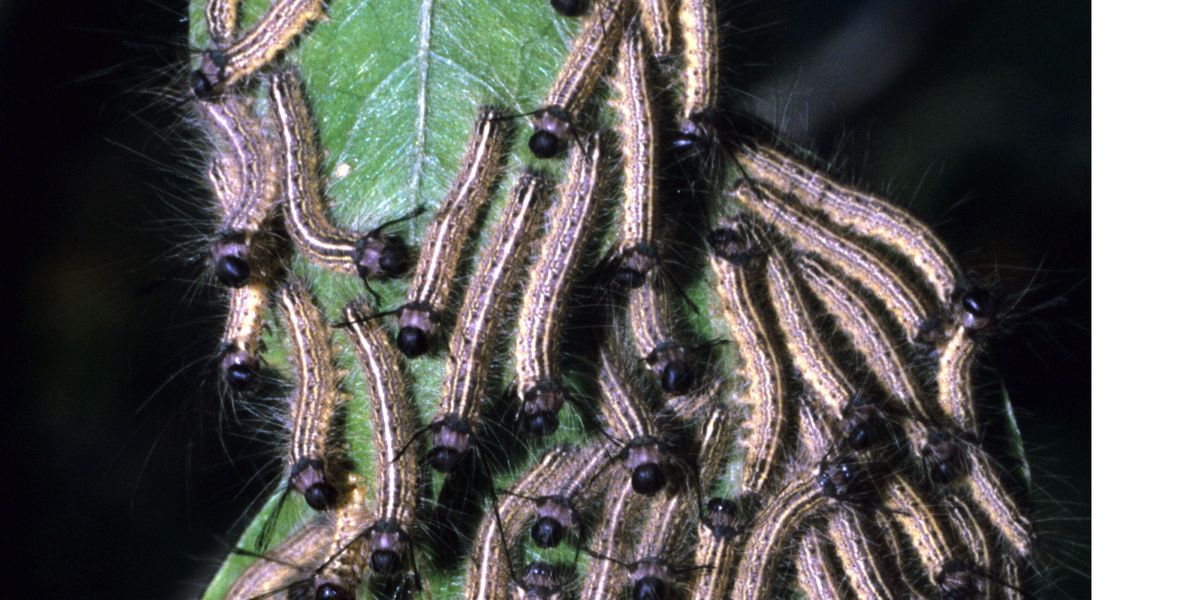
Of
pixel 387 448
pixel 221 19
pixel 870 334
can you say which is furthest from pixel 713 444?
pixel 221 19

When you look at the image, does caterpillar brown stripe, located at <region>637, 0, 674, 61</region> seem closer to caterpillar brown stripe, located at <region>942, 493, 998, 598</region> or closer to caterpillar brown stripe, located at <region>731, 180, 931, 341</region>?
caterpillar brown stripe, located at <region>731, 180, 931, 341</region>

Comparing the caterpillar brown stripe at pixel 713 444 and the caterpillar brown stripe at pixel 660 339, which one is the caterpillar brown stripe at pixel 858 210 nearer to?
the caterpillar brown stripe at pixel 660 339

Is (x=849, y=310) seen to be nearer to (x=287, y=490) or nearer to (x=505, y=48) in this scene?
(x=505, y=48)

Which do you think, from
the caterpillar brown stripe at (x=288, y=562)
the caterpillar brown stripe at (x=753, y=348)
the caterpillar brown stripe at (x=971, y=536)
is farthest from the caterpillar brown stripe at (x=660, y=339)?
the caterpillar brown stripe at (x=288, y=562)

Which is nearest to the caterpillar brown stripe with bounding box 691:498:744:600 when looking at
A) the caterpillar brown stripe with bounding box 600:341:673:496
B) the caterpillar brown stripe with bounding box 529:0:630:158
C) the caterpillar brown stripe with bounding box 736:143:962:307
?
the caterpillar brown stripe with bounding box 600:341:673:496

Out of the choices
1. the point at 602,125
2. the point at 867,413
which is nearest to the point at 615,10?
the point at 602,125

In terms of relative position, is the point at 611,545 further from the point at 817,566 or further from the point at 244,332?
the point at 244,332
